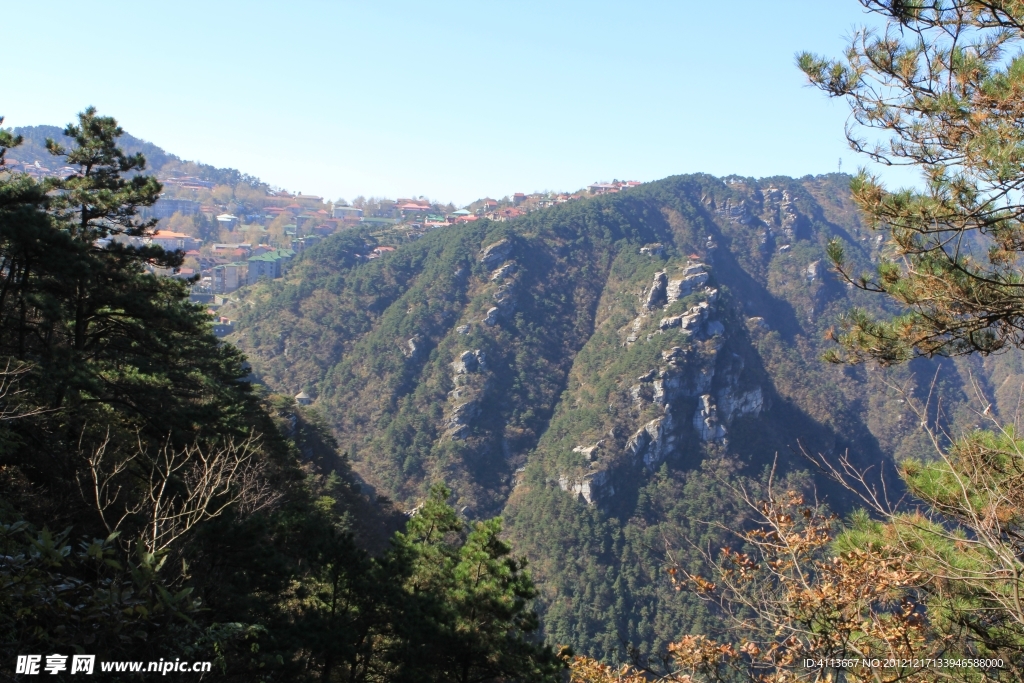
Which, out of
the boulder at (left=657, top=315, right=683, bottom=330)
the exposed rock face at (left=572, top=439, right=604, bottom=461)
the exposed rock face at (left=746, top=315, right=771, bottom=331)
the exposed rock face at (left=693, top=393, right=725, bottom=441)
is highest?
the boulder at (left=657, top=315, right=683, bottom=330)

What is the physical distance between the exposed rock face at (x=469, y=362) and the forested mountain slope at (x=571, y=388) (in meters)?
0.24

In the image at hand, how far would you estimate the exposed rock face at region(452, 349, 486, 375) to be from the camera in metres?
94.0

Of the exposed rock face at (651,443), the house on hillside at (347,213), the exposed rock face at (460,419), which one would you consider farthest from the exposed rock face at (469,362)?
the house on hillside at (347,213)

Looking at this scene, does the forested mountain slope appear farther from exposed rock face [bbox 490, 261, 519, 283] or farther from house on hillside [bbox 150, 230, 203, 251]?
house on hillside [bbox 150, 230, 203, 251]

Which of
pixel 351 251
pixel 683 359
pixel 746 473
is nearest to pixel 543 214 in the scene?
pixel 351 251

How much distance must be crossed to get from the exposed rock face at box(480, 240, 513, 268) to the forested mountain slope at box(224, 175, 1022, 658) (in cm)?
32

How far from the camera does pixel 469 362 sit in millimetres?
94375

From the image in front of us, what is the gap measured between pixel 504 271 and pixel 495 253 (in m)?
4.40

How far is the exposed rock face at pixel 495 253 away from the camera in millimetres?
109000

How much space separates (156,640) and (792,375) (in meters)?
110

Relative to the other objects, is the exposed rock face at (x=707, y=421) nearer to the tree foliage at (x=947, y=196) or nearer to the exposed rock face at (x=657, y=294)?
the exposed rock face at (x=657, y=294)

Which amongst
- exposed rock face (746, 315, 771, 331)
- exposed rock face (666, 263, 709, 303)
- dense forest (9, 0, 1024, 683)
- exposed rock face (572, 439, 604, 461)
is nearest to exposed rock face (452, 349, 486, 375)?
exposed rock face (572, 439, 604, 461)

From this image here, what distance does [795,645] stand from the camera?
3682mm

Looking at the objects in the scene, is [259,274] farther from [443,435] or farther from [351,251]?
[443,435]
